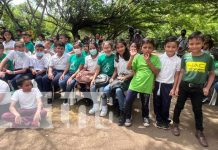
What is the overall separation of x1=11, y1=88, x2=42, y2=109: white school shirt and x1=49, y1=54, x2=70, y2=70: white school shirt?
4.76 feet

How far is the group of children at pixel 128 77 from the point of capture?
3.86m

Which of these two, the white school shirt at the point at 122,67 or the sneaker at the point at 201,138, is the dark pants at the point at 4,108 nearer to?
the white school shirt at the point at 122,67

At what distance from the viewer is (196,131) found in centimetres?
411

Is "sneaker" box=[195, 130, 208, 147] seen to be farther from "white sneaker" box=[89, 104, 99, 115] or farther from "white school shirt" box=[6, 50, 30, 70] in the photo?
"white school shirt" box=[6, 50, 30, 70]

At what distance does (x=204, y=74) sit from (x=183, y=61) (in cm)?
37

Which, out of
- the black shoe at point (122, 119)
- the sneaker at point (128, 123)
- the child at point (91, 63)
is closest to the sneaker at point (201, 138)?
the sneaker at point (128, 123)

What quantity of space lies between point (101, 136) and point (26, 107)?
141cm

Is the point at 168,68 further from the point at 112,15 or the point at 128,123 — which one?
the point at 112,15

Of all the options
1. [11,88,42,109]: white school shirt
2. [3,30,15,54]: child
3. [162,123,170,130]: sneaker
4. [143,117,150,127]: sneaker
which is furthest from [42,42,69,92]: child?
[162,123,170,130]: sneaker

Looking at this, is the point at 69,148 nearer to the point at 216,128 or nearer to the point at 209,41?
the point at 216,128

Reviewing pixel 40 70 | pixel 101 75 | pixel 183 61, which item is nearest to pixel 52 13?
pixel 40 70

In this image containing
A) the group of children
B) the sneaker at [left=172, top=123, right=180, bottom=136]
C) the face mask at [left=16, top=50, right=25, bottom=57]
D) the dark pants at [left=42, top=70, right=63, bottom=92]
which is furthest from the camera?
the face mask at [left=16, top=50, right=25, bottom=57]

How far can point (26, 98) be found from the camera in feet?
14.5

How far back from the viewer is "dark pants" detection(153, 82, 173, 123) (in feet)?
14.1
